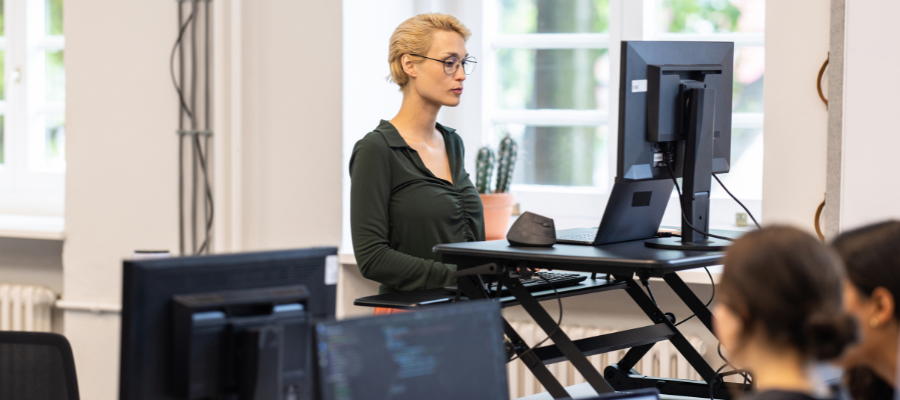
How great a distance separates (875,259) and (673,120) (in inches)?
25.0

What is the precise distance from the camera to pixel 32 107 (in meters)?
3.54

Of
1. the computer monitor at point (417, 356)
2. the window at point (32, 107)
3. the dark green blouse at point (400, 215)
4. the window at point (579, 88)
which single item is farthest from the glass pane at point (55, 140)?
the computer monitor at point (417, 356)

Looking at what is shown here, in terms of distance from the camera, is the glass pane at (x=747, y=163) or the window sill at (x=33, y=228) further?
the window sill at (x=33, y=228)

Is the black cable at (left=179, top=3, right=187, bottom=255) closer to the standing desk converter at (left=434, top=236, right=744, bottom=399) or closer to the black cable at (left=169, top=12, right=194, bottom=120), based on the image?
the black cable at (left=169, top=12, right=194, bottom=120)

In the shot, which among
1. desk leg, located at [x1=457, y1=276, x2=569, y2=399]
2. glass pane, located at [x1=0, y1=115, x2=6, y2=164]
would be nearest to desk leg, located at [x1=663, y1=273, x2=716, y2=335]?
desk leg, located at [x1=457, y1=276, x2=569, y2=399]

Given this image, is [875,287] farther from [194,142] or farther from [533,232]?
[194,142]

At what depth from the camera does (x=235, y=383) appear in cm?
114

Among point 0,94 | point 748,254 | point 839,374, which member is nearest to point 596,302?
point 839,374

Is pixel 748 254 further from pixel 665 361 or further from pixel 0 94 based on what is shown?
pixel 0 94

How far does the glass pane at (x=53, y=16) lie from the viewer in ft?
11.5

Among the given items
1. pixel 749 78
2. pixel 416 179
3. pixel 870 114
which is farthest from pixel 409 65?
pixel 749 78

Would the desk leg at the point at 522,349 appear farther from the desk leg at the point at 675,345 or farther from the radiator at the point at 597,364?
the radiator at the point at 597,364

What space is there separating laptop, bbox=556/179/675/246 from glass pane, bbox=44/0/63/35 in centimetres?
263

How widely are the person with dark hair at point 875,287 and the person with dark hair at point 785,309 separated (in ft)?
0.85
